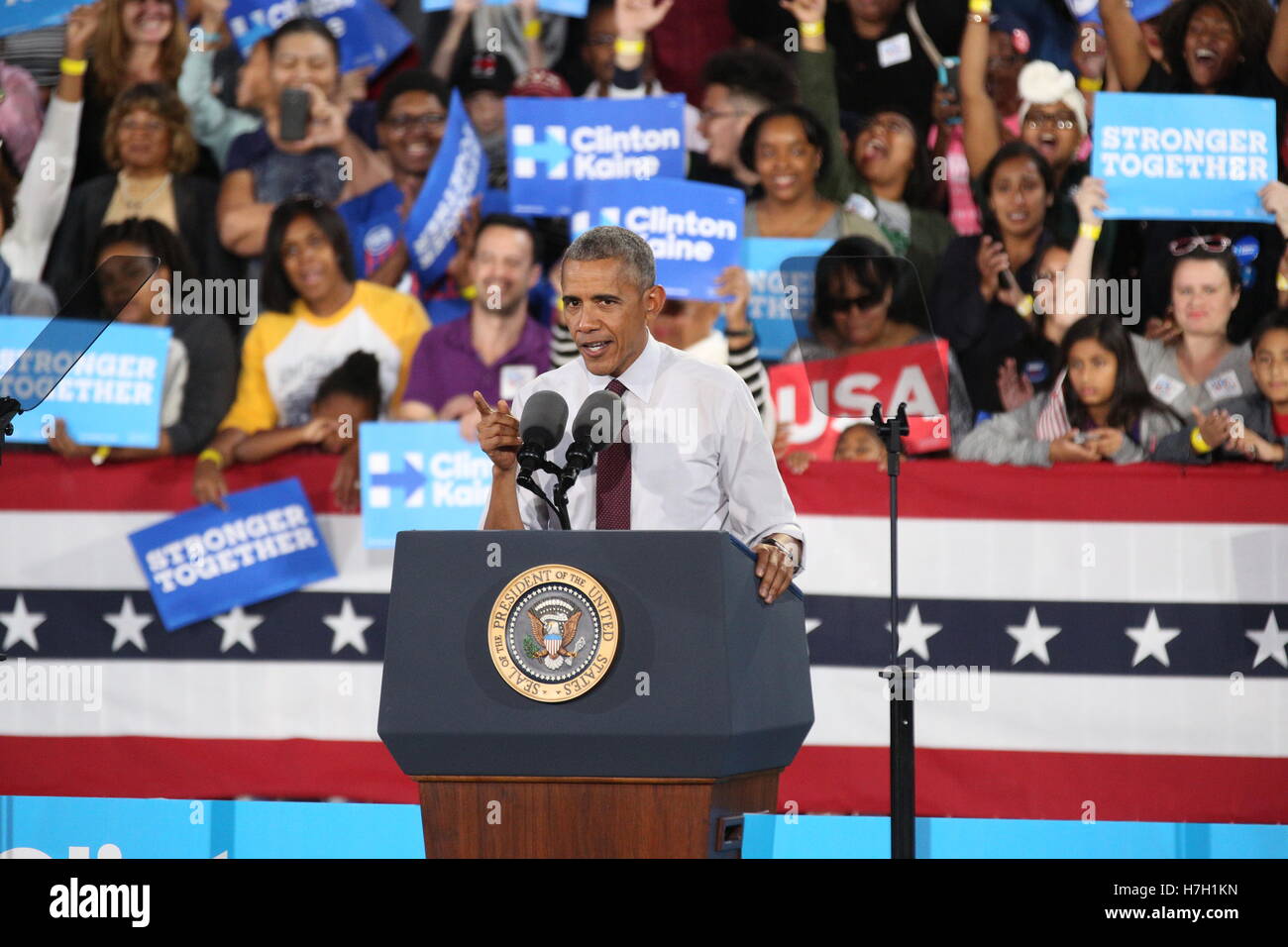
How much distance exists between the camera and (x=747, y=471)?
8.84ft

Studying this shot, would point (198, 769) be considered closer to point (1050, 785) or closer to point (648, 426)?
point (1050, 785)

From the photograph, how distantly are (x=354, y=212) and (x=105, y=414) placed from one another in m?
1.26

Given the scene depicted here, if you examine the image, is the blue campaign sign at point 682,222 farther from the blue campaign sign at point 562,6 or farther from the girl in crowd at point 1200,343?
the girl in crowd at point 1200,343

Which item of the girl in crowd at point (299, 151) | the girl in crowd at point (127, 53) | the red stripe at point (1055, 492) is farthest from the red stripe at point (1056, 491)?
the girl in crowd at point (127, 53)

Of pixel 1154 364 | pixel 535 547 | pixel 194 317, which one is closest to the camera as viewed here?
pixel 535 547

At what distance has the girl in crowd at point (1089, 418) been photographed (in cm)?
504

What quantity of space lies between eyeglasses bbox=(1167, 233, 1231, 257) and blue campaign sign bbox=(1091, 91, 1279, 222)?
0.08 m

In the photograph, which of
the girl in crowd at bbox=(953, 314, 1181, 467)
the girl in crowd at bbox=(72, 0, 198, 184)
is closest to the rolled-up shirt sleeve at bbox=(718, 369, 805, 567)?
the girl in crowd at bbox=(953, 314, 1181, 467)

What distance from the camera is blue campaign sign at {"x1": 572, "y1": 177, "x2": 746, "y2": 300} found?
5219 millimetres

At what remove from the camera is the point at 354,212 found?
5.76 meters

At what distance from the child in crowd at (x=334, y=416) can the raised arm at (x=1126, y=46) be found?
10.1ft

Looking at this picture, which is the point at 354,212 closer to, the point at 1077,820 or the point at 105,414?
the point at 105,414

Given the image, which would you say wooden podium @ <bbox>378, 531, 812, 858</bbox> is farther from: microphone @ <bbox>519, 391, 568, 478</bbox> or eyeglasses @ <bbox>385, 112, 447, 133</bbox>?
eyeglasses @ <bbox>385, 112, 447, 133</bbox>
